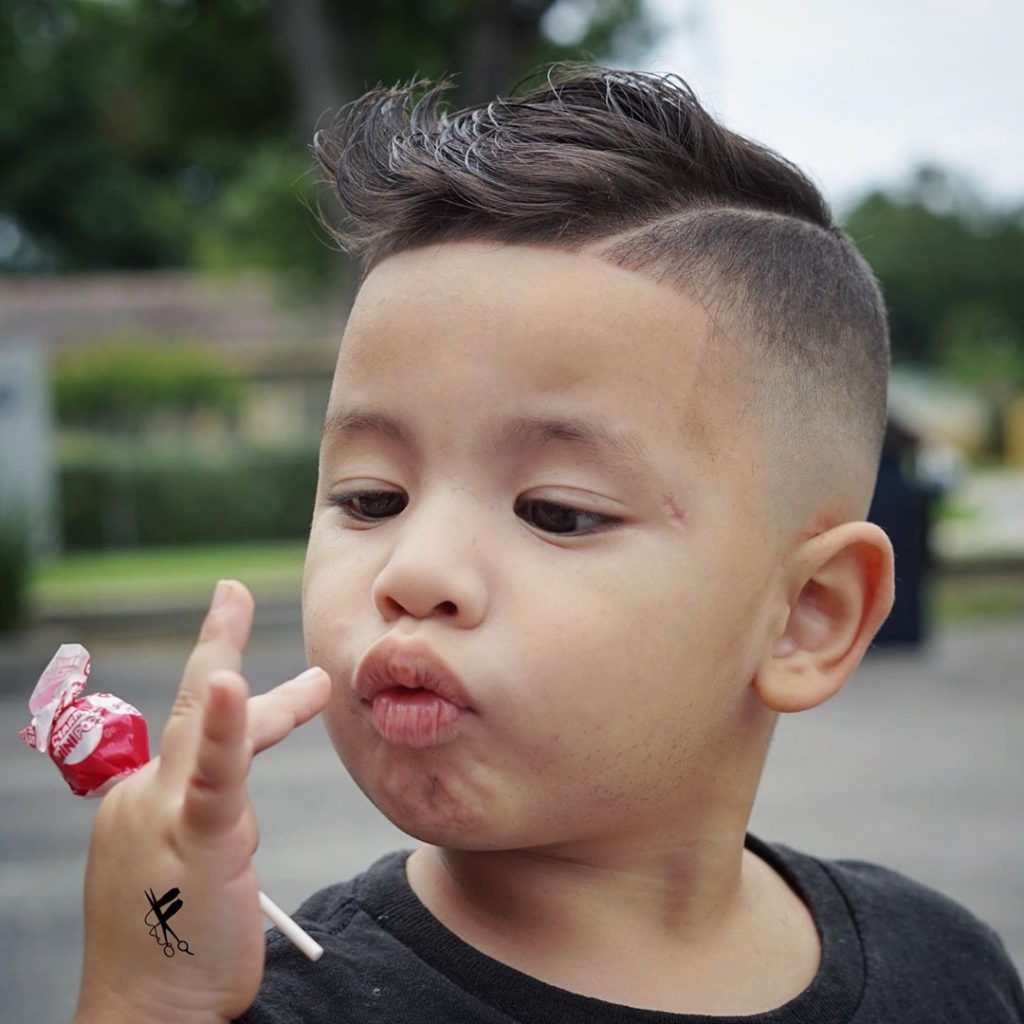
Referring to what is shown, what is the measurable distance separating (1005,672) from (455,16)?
955cm

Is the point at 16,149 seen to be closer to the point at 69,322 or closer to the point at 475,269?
the point at 69,322

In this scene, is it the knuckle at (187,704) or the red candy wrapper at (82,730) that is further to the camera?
the red candy wrapper at (82,730)

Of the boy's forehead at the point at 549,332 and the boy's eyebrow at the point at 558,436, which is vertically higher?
the boy's forehead at the point at 549,332

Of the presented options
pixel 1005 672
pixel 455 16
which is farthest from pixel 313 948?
pixel 455 16

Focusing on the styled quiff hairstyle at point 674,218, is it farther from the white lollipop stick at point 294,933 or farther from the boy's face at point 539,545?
the white lollipop stick at point 294,933

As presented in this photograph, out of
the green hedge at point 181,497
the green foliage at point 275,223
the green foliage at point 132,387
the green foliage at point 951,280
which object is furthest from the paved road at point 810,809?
the green foliage at point 951,280

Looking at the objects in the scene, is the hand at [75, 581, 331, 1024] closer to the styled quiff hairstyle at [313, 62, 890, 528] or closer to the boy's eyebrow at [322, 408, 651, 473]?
the boy's eyebrow at [322, 408, 651, 473]

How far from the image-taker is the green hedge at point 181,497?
23.2 meters

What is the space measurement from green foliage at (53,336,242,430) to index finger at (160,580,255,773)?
1145 inches

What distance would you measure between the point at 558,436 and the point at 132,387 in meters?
29.2

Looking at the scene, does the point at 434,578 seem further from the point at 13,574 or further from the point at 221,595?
the point at 13,574

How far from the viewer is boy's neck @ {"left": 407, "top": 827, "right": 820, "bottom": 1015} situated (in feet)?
4.49

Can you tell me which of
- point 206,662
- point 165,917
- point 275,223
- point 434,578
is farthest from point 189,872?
point 275,223

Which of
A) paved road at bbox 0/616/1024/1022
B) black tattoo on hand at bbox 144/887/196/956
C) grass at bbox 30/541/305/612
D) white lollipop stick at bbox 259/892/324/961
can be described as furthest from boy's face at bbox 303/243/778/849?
grass at bbox 30/541/305/612
